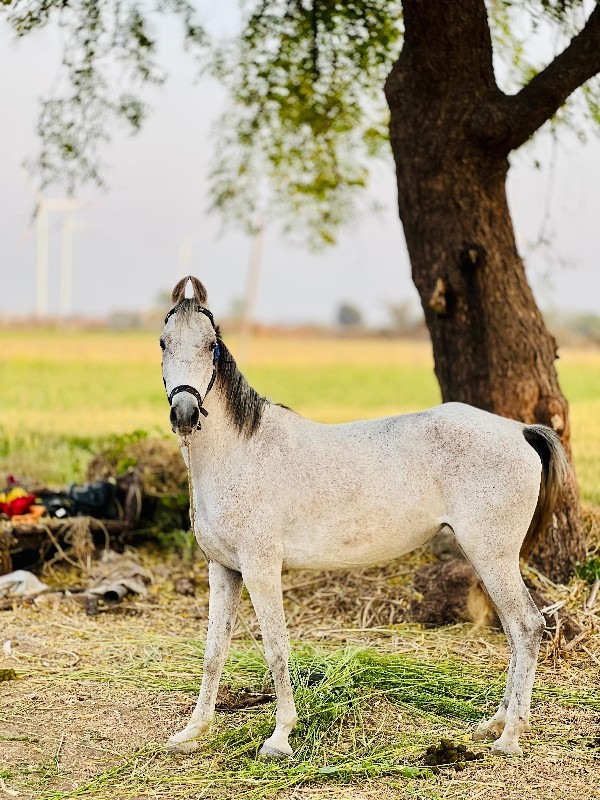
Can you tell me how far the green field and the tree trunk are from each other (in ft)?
9.91

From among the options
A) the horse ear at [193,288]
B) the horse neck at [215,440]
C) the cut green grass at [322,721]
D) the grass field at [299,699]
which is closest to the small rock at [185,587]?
the grass field at [299,699]

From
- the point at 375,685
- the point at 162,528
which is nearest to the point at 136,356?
the point at 162,528

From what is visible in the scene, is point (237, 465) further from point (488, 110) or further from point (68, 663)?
point (488, 110)

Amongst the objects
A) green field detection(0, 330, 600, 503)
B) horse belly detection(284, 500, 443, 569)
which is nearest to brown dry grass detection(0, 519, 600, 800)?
horse belly detection(284, 500, 443, 569)

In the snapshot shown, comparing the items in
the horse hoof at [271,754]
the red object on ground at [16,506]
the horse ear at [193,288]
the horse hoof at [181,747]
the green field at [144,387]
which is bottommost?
the horse hoof at [181,747]

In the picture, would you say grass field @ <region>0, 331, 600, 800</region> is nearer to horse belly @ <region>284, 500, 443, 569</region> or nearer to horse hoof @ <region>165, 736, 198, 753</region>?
horse hoof @ <region>165, 736, 198, 753</region>

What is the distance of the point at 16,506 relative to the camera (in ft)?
25.6

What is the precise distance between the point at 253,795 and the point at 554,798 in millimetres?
1242

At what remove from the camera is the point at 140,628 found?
6383 millimetres

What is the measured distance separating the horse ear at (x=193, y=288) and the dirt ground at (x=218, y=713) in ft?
6.12

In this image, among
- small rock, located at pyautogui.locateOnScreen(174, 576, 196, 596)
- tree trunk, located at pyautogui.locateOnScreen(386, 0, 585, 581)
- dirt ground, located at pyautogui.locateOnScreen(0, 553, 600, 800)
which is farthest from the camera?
small rock, located at pyautogui.locateOnScreen(174, 576, 196, 596)

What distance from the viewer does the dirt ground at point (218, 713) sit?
393 cm

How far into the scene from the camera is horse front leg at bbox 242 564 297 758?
4.07 meters

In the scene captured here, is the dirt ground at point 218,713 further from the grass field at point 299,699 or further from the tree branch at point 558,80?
the tree branch at point 558,80
